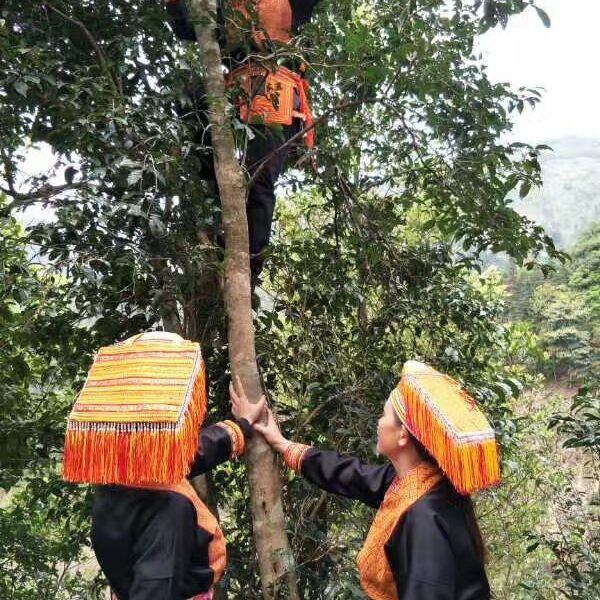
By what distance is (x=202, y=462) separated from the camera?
211cm

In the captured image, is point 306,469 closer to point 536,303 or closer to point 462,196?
point 462,196

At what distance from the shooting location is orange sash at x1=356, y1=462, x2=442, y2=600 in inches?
74.3

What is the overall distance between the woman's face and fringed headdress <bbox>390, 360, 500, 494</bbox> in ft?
0.12

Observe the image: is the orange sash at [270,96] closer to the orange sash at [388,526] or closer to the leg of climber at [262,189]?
the leg of climber at [262,189]

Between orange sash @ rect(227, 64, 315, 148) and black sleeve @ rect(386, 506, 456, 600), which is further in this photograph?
orange sash @ rect(227, 64, 315, 148)

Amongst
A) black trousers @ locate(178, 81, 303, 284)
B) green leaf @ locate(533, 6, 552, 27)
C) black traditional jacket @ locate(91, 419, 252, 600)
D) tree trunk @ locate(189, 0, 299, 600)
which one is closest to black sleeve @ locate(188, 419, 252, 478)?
black traditional jacket @ locate(91, 419, 252, 600)

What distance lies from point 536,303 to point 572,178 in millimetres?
136491

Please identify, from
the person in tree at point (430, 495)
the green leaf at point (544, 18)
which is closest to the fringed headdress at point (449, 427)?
the person in tree at point (430, 495)

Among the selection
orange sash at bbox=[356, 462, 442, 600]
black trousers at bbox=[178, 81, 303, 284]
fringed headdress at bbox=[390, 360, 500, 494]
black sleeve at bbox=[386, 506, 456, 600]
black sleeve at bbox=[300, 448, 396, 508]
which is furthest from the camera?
black trousers at bbox=[178, 81, 303, 284]

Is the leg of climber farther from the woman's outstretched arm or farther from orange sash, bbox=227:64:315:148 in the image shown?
the woman's outstretched arm

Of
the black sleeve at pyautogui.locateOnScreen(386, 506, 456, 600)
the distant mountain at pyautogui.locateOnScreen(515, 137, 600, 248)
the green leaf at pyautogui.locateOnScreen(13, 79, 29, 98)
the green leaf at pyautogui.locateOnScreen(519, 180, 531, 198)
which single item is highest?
the distant mountain at pyautogui.locateOnScreen(515, 137, 600, 248)

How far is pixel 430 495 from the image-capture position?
1.85 meters

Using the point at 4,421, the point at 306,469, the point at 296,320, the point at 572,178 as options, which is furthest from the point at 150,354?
the point at 572,178

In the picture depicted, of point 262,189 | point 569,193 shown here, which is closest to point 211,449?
point 262,189
